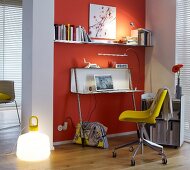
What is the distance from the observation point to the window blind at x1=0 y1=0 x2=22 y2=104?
7.56m

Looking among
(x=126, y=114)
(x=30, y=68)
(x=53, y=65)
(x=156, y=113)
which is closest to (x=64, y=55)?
(x=53, y=65)

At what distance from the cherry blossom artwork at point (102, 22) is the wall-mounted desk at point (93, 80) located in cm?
54

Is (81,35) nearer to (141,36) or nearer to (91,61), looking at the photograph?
(91,61)

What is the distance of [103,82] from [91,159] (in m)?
1.44

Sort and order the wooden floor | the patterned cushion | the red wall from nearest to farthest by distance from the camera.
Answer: the wooden floor < the red wall < the patterned cushion

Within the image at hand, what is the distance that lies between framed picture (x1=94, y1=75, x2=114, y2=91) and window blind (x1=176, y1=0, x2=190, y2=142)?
1089mm

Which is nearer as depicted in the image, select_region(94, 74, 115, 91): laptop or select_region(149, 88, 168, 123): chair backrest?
select_region(149, 88, 168, 123): chair backrest

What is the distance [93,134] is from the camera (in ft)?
15.8

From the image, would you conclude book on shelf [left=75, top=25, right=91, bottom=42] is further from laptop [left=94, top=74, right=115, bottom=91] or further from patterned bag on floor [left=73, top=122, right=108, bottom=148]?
patterned bag on floor [left=73, top=122, right=108, bottom=148]

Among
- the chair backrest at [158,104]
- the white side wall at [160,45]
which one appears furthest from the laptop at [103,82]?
the chair backrest at [158,104]

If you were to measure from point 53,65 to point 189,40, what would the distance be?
6.85ft

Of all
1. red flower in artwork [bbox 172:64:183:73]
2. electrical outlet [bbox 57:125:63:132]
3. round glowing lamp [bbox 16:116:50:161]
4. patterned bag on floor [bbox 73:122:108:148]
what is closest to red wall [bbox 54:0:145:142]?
electrical outlet [bbox 57:125:63:132]

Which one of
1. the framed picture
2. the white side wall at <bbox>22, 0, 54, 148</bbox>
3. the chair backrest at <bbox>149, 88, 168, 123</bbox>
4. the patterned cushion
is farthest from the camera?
the patterned cushion

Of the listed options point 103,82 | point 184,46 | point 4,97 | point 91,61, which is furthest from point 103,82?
point 4,97
